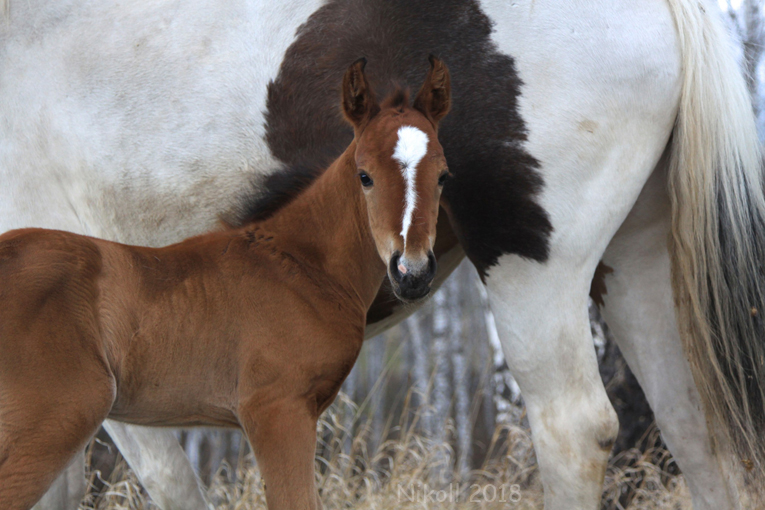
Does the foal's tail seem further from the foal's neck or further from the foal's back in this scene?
the foal's back

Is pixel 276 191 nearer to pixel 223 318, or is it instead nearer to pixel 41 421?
pixel 223 318

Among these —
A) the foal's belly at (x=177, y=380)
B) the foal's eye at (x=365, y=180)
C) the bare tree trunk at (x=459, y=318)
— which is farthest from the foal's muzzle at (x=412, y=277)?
the bare tree trunk at (x=459, y=318)

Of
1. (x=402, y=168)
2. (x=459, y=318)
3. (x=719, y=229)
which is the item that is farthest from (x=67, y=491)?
(x=459, y=318)

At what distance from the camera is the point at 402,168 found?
2189 mm

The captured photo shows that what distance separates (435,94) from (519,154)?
14.1 inches

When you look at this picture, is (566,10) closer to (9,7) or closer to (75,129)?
(75,129)

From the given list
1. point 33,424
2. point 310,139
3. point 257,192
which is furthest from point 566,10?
point 33,424

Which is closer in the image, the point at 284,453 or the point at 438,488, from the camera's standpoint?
the point at 284,453

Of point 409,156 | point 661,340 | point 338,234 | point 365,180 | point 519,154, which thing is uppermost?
point 409,156

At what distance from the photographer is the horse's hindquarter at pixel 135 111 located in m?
2.88

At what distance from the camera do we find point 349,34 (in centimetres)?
282

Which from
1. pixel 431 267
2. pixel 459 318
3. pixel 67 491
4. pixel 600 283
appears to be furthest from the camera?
pixel 459 318

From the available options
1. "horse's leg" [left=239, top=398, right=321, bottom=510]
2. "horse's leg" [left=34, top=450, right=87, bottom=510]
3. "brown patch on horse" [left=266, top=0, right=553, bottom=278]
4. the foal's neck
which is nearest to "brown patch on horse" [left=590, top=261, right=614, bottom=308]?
"brown patch on horse" [left=266, top=0, right=553, bottom=278]

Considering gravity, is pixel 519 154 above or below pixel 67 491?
above
